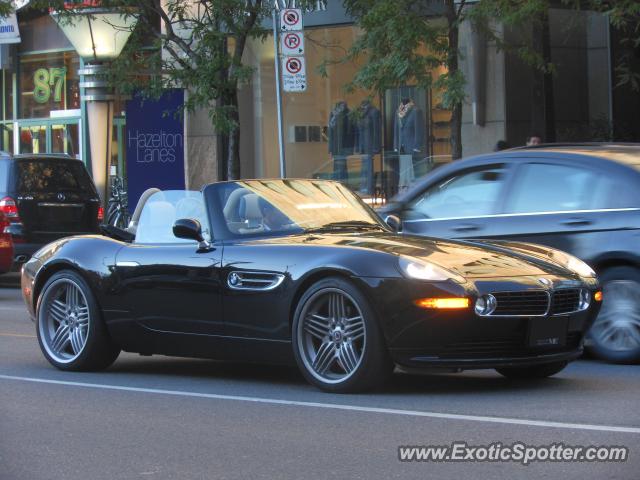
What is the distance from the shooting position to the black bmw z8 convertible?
740cm

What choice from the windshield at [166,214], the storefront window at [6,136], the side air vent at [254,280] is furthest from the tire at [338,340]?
the storefront window at [6,136]

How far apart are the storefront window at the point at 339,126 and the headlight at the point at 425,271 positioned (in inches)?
509

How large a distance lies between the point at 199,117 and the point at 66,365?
615 inches

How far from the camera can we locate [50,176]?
727 inches

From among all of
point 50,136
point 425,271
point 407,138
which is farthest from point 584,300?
point 50,136

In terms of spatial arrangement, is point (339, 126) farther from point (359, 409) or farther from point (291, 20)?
point (359, 409)

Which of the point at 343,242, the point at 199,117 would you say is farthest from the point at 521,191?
the point at 199,117

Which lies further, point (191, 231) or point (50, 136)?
point (50, 136)

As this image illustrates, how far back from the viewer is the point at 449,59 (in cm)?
1698

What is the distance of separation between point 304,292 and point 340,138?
14890mm

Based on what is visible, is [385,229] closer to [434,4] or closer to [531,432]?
[531,432]

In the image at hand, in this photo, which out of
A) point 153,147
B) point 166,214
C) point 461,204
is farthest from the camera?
point 153,147

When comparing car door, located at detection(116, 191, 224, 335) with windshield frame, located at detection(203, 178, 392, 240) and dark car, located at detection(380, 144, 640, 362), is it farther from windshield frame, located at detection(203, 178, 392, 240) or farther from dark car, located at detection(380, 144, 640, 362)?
dark car, located at detection(380, 144, 640, 362)

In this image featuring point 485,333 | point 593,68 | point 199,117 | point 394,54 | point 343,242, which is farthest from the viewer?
point 199,117
